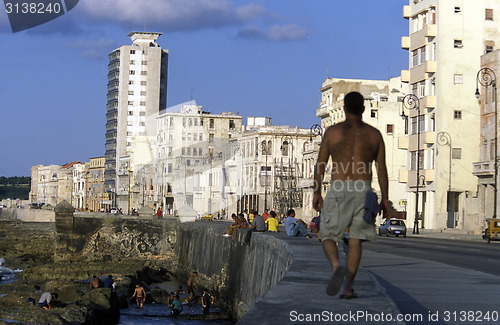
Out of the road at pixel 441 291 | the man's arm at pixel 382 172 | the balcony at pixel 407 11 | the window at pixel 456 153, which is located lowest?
the road at pixel 441 291

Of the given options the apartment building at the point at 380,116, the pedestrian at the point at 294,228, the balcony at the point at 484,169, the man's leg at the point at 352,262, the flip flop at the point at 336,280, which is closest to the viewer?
the flip flop at the point at 336,280

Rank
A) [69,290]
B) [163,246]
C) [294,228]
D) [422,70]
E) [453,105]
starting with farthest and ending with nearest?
[422,70]
[453,105]
[163,246]
[69,290]
[294,228]

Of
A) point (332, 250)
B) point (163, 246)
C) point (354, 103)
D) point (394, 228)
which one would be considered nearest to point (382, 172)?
point (354, 103)

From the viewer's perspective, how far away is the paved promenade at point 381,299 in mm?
8062

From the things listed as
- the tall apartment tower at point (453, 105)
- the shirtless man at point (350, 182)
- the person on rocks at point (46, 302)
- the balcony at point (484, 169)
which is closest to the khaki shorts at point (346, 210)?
the shirtless man at point (350, 182)

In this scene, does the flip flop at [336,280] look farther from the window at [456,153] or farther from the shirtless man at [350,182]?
the window at [456,153]

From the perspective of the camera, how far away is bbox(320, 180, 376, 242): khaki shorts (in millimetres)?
9359

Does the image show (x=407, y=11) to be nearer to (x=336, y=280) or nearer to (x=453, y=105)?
(x=453, y=105)

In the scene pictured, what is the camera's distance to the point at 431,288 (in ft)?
48.4

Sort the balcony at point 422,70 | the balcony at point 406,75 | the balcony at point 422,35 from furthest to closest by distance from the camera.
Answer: the balcony at point 406,75 < the balcony at point 422,35 < the balcony at point 422,70

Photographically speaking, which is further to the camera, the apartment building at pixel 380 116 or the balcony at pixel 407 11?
the apartment building at pixel 380 116

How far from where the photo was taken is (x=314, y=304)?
8.73 metres

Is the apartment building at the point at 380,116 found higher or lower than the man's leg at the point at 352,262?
higher

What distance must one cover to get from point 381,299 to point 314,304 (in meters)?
1.09
